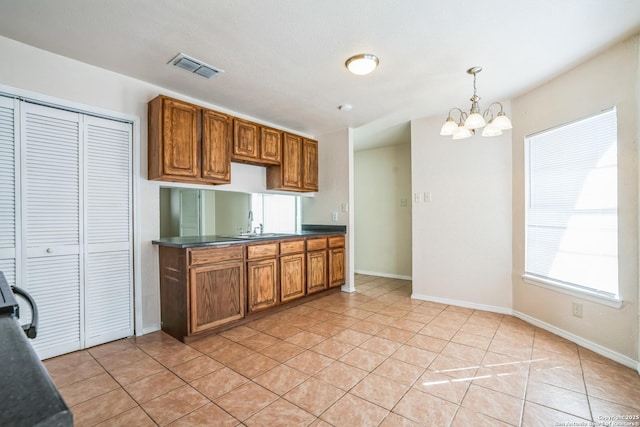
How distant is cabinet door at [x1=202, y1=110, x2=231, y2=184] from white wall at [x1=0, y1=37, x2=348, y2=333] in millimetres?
338

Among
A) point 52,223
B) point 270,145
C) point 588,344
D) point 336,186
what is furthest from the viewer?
point 336,186

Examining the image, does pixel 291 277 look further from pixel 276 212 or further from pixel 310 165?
pixel 310 165

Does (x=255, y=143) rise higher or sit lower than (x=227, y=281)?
higher

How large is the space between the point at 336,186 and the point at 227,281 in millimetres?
2241

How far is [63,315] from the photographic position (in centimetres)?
240

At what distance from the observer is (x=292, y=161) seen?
412cm

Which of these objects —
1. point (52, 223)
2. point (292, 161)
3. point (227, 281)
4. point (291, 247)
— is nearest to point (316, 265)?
point (291, 247)

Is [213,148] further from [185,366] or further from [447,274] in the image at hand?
[447,274]

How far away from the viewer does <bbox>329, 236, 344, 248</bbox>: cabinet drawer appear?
13.8ft

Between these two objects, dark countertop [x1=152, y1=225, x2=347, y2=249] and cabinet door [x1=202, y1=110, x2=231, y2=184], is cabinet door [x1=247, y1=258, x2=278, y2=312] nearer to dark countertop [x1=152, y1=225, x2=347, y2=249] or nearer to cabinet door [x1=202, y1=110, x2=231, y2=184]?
dark countertop [x1=152, y1=225, x2=347, y2=249]

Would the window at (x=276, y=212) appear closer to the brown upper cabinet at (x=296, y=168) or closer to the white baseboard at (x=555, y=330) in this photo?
the brown upper cabinet at (x=296, y=168)

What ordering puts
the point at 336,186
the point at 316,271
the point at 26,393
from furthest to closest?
the point at 336,186 → the point at 316,271 → the point at 26,393

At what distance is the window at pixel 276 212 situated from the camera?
13.3 feet

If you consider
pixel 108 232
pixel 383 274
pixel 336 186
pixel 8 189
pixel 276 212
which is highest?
pixel 336 186
